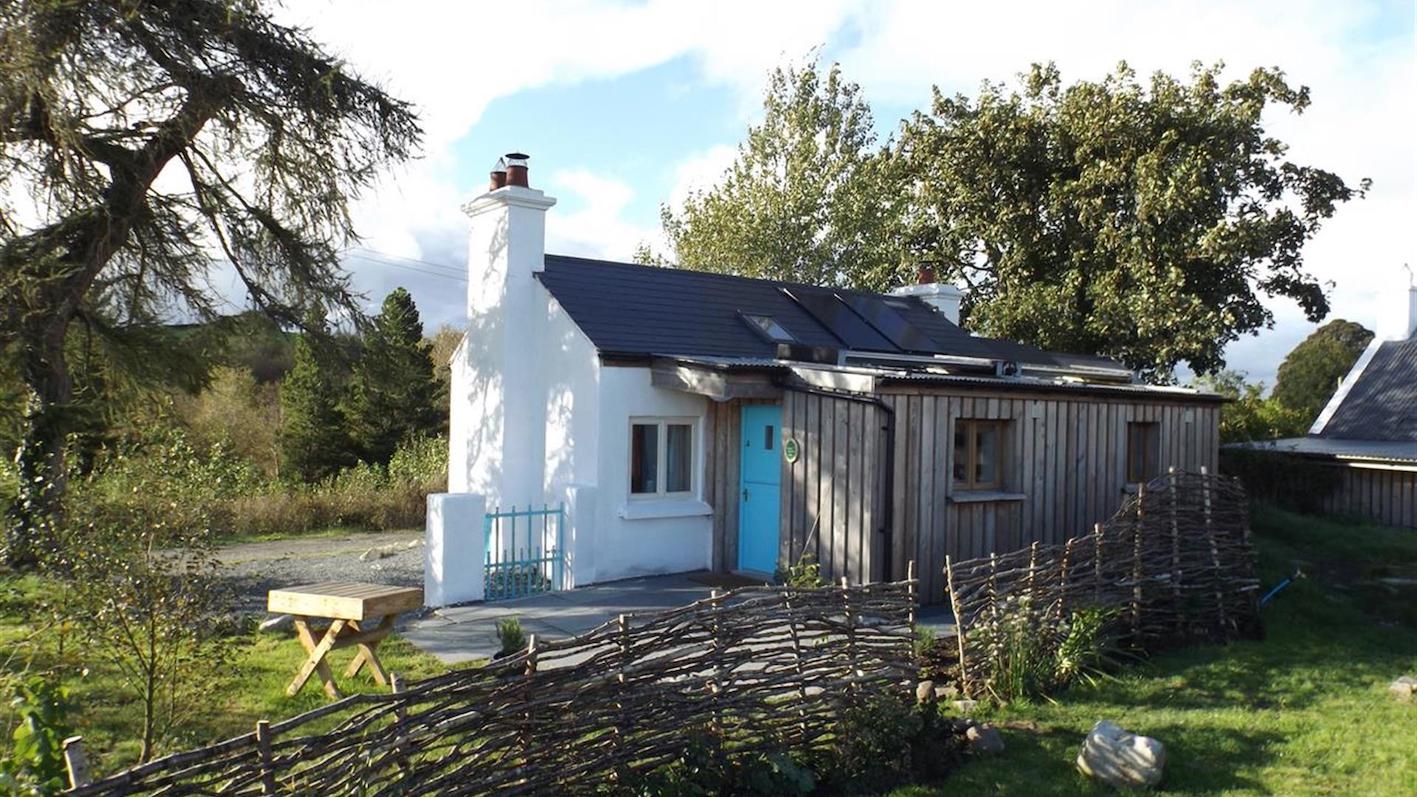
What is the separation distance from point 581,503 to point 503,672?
7.22 metres

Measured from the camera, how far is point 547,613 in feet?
37.7

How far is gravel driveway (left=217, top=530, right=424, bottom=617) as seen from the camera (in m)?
A: 13.4

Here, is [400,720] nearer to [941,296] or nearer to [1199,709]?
[1199,709]

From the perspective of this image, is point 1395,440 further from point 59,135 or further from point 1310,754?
point 59,135

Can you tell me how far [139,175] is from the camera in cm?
1426

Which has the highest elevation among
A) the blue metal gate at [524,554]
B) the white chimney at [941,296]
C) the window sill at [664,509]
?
the white chimney at [941,296]

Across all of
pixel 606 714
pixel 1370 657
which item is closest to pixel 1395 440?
pixel 1370 657

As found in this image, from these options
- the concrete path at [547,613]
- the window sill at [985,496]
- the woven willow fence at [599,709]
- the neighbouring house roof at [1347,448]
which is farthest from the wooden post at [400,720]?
the neighbouring house roof at [1347,448]

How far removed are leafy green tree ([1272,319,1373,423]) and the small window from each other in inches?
1460

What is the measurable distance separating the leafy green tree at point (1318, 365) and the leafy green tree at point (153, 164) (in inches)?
1696

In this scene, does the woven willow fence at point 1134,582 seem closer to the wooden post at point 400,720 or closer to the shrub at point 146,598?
the wooden post at point 400,720

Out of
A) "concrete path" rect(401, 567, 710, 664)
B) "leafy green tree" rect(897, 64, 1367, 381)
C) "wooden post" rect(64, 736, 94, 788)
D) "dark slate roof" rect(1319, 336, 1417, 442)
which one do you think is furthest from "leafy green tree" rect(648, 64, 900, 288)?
"wooden post" rect(64, 736, 94, 788)

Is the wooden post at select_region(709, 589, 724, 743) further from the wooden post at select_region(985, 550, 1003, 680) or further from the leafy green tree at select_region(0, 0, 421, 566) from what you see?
the leafy green tree at select_region(0, 0, 421, 566)

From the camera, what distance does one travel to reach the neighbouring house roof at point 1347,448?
68.4 feet
